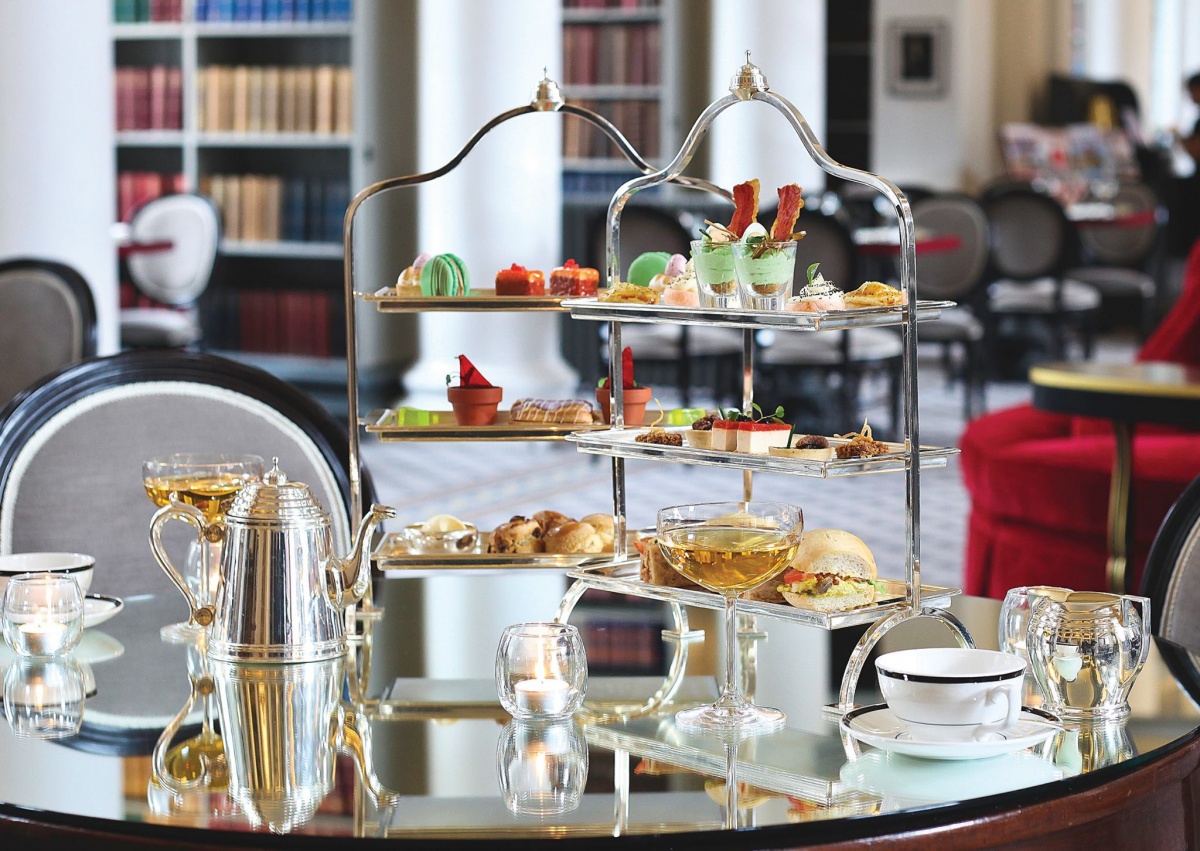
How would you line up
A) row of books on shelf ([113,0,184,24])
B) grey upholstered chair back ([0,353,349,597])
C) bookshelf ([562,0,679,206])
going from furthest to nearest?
bookshelf ([562,0,679,206]) → row of books on shelf ([113,0,184,24]) → grey upholstered chair back ([0,353,349,597])

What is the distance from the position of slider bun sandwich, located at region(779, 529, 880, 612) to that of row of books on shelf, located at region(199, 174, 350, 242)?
22.1ft

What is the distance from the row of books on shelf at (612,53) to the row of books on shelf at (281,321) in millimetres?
1946

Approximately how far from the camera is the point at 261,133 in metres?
8.00

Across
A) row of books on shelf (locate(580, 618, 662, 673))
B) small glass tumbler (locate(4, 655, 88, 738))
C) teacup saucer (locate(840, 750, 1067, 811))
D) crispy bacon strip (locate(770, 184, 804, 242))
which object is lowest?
row of books on shelf (locate(580, 618, 662, 673))

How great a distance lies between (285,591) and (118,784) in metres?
0.32

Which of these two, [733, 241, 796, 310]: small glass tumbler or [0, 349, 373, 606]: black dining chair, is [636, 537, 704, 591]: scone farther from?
[0, 349, 373, 606]: black dining chair

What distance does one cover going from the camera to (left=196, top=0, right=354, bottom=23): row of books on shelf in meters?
7.84

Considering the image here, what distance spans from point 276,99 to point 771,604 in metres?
7.06

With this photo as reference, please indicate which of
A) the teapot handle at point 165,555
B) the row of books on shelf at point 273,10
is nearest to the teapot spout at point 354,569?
the teapot handle at point 165,555

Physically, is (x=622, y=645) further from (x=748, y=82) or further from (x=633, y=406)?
(x=748, y=82)

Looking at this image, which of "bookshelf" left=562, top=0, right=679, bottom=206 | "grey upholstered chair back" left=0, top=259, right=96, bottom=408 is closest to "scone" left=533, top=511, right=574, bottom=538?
"grey upholstered chair back" left=0, top=259, right=96, bottom=408

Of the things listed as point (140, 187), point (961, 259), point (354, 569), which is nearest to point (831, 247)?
point (961, 259)

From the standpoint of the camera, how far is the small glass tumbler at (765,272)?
4.45 ft

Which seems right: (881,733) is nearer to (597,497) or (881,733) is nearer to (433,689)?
(433,689)
